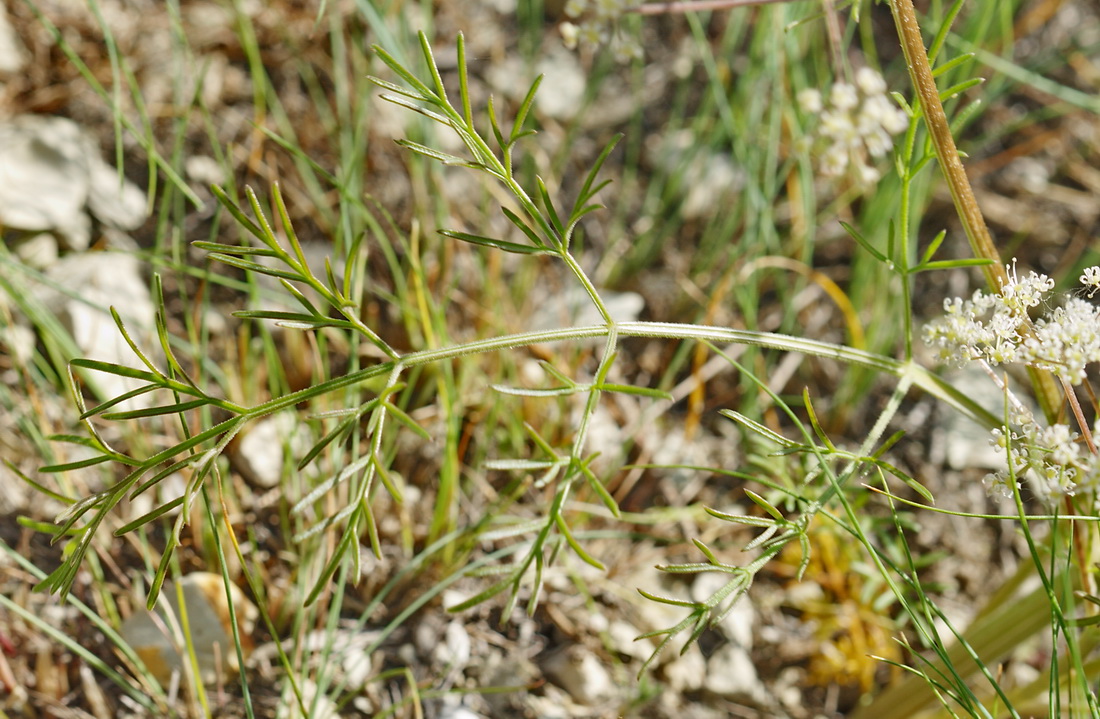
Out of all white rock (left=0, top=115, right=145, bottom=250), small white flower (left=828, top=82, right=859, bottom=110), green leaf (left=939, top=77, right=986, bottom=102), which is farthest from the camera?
white rock (left=0, top=115, right=145, bottom=250)

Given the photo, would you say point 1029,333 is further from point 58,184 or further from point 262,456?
point 58,184

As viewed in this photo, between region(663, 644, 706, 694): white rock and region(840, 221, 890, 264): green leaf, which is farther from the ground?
region(840, 221, 890, 264): green leaf

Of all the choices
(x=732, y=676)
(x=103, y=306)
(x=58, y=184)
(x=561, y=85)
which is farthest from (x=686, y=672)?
(x=58, y=184)

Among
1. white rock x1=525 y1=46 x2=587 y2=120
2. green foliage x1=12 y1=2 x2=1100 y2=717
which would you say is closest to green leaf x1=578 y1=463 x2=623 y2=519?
green foliage x1=12 y1=2 x2=1100 y2=717

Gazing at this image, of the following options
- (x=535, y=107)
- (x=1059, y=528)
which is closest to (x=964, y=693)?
(x=1059, y=528)

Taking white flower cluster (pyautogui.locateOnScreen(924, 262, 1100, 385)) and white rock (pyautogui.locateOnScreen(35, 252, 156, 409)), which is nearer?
white flower cluster (pyautogui.locateOnScreen(924, 262, 1100, 385))

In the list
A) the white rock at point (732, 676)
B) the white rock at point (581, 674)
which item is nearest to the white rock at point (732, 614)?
the white rock at point (732, 676)

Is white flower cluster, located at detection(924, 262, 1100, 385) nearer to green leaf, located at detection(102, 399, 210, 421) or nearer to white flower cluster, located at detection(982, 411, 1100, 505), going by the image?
white flower cluster, located at detection(982, 411, 1100, 505)

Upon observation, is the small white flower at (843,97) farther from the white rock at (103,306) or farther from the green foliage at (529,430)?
the white rock at (103,306)
